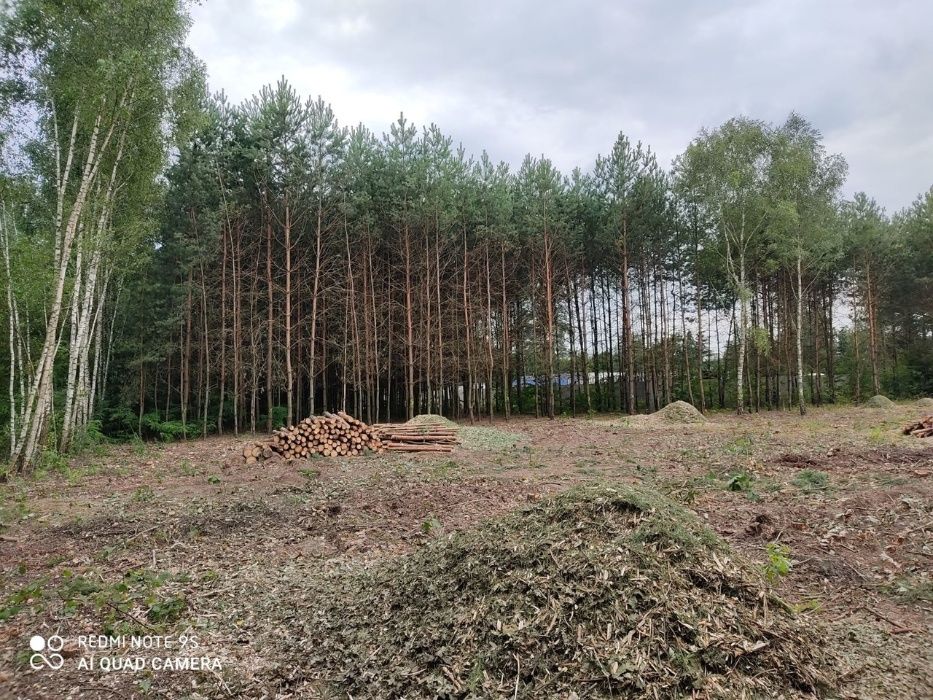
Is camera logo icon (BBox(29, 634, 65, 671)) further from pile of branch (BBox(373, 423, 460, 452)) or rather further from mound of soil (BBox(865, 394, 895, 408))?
mound of soil (BBox(865, 394, 895, 408))

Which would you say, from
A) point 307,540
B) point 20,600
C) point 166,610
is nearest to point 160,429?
point 307,540

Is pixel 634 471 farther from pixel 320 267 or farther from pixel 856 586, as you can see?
pixel 320 267

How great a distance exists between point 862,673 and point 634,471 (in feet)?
21.5

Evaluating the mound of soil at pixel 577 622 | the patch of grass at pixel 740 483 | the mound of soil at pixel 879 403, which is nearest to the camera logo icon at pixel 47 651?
the mound of soil at pixel 577 622

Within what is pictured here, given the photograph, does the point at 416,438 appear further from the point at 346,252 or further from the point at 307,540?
the point at 346,252

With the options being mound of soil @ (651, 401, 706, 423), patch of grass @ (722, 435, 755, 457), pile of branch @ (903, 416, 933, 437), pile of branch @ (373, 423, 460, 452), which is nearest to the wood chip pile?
pile of branch @ (373, 423, 460, 452)

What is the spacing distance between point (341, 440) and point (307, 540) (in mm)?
6270

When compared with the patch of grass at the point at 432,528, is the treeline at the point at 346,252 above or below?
above

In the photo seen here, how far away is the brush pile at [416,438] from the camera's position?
Result: 1253 centimetres

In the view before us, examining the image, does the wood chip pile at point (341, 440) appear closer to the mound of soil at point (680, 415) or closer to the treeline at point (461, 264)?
the treeline at point (461, 264)

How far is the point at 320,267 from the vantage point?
20.1 meters

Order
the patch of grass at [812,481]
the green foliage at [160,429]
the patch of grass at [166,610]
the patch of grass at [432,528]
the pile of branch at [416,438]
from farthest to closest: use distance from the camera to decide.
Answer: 1. the green foliage at [160,429]
2. the pile of branch at [416,438]
3. the patch of grass at [812,481]
4. the patch of grass at [432,528]
5. the patch of grass at [166,610]

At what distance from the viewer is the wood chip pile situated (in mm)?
11258

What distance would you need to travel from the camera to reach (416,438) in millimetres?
12984
